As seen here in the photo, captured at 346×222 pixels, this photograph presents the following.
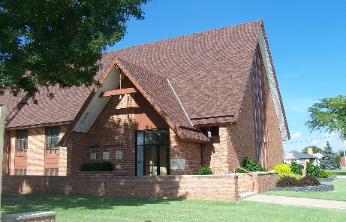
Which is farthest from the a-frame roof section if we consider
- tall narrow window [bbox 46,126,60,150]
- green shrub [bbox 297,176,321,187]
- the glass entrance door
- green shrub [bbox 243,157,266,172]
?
tall narrow window [bbox 46,126,60,150]

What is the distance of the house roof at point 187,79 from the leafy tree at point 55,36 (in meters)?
5.48

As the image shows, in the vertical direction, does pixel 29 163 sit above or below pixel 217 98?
below

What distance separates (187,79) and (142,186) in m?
9.89

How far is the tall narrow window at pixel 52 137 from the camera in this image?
91.3 feet

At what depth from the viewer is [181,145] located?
2161cm

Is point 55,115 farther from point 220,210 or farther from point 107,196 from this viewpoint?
point 220,210

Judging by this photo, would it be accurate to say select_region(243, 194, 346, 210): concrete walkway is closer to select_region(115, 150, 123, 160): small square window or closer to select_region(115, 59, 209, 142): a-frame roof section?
select_region(115, 59, 209, 142): a-frame roof section

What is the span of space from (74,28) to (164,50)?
16.4 m

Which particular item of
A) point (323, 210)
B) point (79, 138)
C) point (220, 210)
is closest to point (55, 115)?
point (79, 138)

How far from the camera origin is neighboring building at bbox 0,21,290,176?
21922 millimetres

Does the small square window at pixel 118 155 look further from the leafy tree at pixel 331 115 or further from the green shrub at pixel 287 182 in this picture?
the leafy tree at pixel 331 115

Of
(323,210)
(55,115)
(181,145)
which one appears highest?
(55,115)

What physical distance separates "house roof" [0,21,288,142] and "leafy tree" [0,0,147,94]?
548cm

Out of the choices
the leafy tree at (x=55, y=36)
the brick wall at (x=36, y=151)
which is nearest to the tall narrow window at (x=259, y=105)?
the brick wall at (x=36, y=151)
